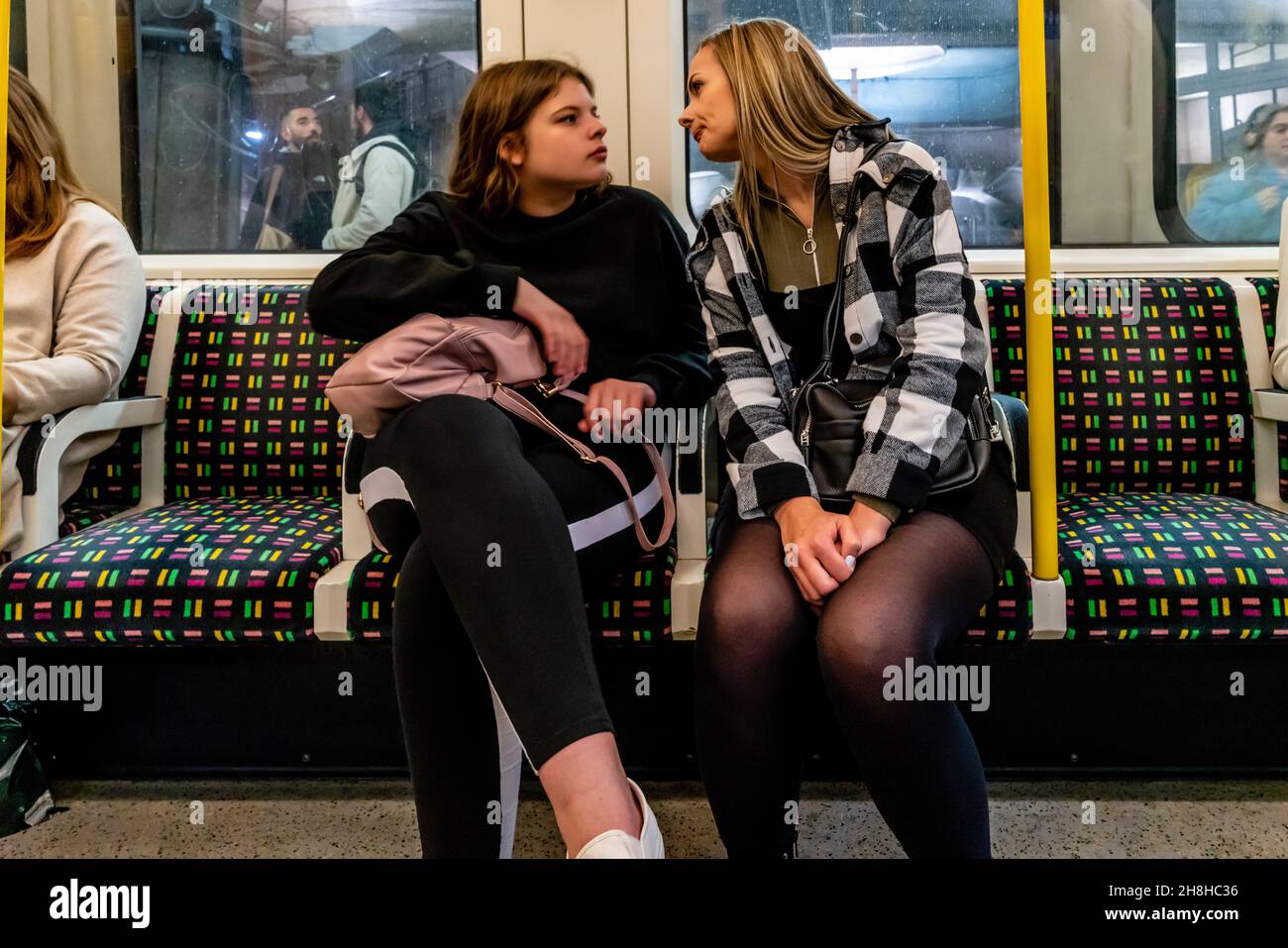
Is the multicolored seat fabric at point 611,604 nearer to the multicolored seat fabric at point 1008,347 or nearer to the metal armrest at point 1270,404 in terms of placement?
the multicolored seat fabric at point 1008,347

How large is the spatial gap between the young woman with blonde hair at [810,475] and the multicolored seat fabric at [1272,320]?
3.50 feet

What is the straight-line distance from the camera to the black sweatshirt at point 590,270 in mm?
1695

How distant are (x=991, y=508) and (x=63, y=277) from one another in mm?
2024

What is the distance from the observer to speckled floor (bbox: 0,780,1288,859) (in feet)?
5.69

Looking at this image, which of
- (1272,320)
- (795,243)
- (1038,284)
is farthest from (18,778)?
(1272,320)

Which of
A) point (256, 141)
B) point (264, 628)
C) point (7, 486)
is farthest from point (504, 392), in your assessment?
point (256, 141)

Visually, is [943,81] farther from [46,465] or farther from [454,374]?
[46,465]

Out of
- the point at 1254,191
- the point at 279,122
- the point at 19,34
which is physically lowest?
the point at 1254,191

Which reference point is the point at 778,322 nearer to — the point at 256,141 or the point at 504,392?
the point at 504,392

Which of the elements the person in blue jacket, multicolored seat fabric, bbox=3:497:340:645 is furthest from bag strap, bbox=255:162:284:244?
the person in blue jacket

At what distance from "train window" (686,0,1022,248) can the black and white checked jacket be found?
1144mm

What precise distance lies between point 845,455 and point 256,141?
2.16 meters

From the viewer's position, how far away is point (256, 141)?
278 centimetres

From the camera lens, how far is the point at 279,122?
2770 mm
